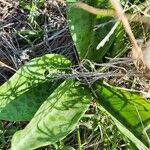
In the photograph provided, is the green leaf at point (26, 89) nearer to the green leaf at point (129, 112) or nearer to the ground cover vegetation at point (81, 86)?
the ground cover vegetation at point (81, 86)

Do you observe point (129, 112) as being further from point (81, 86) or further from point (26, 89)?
point (26, 89)

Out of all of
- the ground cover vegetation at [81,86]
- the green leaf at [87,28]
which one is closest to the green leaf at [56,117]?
the ground cover vegetation at [81,86]

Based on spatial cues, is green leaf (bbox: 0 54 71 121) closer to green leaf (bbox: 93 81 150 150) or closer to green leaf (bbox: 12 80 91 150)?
green leaf (bbox: 12 80 91 150)

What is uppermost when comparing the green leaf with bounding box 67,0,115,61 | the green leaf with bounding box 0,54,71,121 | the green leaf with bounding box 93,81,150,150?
the green leaf with bounding box 67,0,115,61

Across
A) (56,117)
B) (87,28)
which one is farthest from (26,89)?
(87,28)

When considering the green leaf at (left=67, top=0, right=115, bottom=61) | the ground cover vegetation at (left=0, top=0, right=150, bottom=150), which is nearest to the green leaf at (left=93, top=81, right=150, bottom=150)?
the ground cover vegetation at (left=0, top=0, right=150, bottom=150)

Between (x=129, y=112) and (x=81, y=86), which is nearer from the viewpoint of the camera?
(x=129, y=112)

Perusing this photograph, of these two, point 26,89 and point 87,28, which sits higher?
point 87,28
